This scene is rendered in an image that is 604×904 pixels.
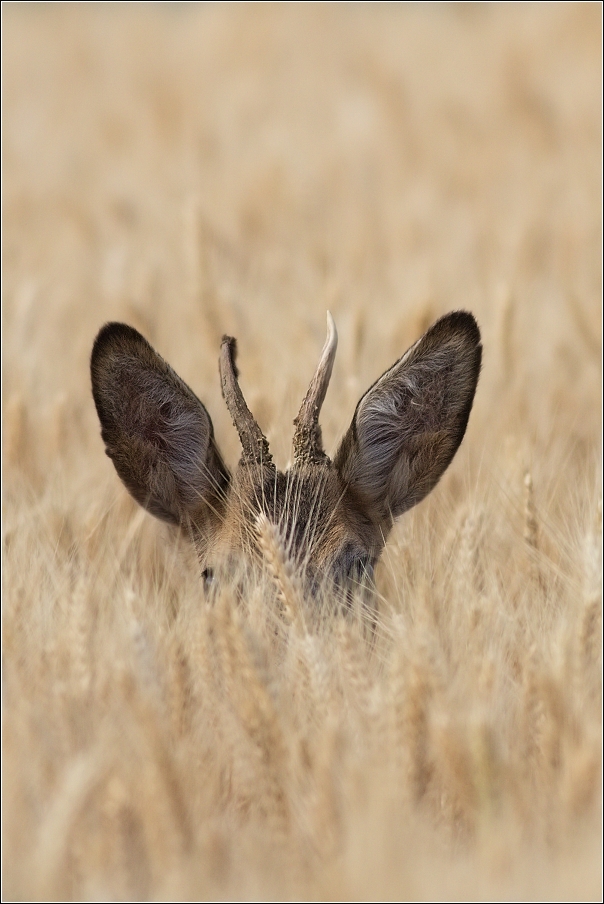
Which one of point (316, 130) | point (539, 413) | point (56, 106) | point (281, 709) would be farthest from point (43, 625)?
point (56, 106)

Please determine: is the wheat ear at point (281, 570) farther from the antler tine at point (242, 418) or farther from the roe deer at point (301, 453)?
the antler tine at point (242, 418)

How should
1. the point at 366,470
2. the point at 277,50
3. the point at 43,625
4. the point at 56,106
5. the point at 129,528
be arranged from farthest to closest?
the point at 277,50, the point at 56,106, the point at 129,528, the point at 366,470, the point at 43,625

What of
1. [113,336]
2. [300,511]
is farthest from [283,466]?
[113,336]

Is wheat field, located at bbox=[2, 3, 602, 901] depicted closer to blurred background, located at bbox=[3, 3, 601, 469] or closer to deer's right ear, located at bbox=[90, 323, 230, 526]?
blurred background, located at bbox=[3, 3, 601, 469]

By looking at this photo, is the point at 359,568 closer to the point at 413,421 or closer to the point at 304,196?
the point at 413,421

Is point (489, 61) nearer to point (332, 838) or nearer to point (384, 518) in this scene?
point (384, 518)

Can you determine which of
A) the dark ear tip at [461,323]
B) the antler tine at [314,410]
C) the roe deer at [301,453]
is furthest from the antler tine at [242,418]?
the dark ear tip at [461,323]
